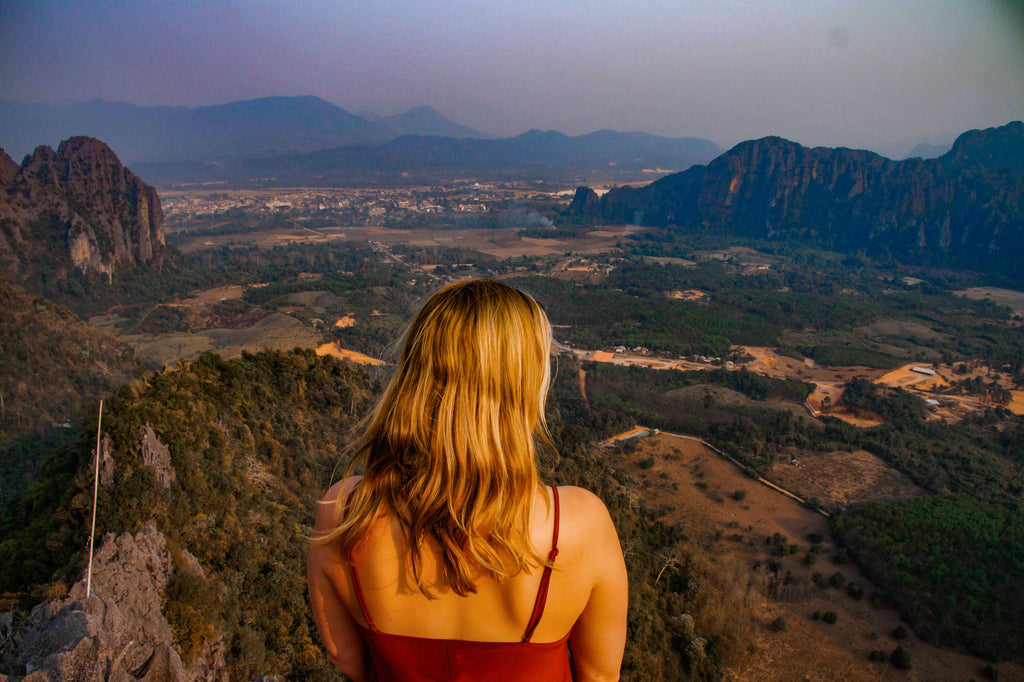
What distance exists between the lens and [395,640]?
1457mm

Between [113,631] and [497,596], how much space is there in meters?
5.86

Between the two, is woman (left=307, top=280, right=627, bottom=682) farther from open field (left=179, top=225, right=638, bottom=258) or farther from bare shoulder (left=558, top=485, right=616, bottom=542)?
open field (left=179, top=225, right=638, bottom=258)

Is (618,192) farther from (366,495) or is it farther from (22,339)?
(366,495)

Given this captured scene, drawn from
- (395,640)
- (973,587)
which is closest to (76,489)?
(395,640)

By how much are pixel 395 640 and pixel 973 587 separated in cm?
1914

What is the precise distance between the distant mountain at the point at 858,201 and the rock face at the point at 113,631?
3133 inches

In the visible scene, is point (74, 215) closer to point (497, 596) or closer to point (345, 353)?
point (345, 353)

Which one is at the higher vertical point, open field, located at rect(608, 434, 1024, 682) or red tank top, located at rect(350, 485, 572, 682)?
red tank top, located at rect(350, 485, 572, 682)

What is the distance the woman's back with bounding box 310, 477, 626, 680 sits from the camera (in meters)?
1.37

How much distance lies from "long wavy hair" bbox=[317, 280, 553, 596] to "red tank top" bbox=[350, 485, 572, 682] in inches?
5.9

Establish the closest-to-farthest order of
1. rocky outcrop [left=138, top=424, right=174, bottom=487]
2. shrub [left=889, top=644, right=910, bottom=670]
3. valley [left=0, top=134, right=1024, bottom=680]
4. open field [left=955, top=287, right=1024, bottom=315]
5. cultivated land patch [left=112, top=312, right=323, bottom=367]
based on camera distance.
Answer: rocky outcrop [left=138, top=424, right=174, bottom=487] → valley [left=0, top=134, right=1024, bottom=680] → shrub [left=889, top=644, right=910, bottom=670] → cultivated land patch [left=112, top=312, right=323, bottom=367] → open field [left=955, top=287, right=1024, bottom=315]

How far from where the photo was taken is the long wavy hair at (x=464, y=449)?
4.39 ft

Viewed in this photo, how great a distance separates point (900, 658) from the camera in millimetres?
12523

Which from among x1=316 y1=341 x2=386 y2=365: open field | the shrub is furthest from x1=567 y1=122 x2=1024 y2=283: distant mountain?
x1=316 y1=341 x2=386 y2=365: open field
